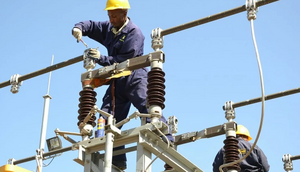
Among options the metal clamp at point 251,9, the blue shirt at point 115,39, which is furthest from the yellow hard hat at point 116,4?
the metal clamp at point 251,9

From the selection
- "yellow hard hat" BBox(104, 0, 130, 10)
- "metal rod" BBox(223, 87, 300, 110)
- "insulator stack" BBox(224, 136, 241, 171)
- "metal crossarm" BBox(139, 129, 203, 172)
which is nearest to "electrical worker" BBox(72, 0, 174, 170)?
"yellow hard hat" BBox(104, 0, 130, 10)

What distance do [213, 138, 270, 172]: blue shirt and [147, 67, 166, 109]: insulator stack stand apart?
340cm

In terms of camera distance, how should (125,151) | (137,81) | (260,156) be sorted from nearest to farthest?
(125,151)
(137,81)
(260,156)

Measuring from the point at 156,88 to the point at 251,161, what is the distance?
3.79m

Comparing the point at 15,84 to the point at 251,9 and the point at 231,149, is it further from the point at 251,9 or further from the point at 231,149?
the point at 251,9

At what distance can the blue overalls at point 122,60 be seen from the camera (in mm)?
9898

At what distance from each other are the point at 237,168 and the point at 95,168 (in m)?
2.64

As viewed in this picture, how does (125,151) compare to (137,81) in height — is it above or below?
below

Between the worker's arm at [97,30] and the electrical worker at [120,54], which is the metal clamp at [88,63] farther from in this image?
the worker's arm at [97,30]

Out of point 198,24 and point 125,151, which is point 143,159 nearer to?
point 125,151

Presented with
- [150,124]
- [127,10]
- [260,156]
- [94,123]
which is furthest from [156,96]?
[260,156]

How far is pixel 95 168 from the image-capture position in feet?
28.9

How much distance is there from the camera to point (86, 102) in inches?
371

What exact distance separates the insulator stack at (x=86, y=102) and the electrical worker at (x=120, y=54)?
54 centimetres
